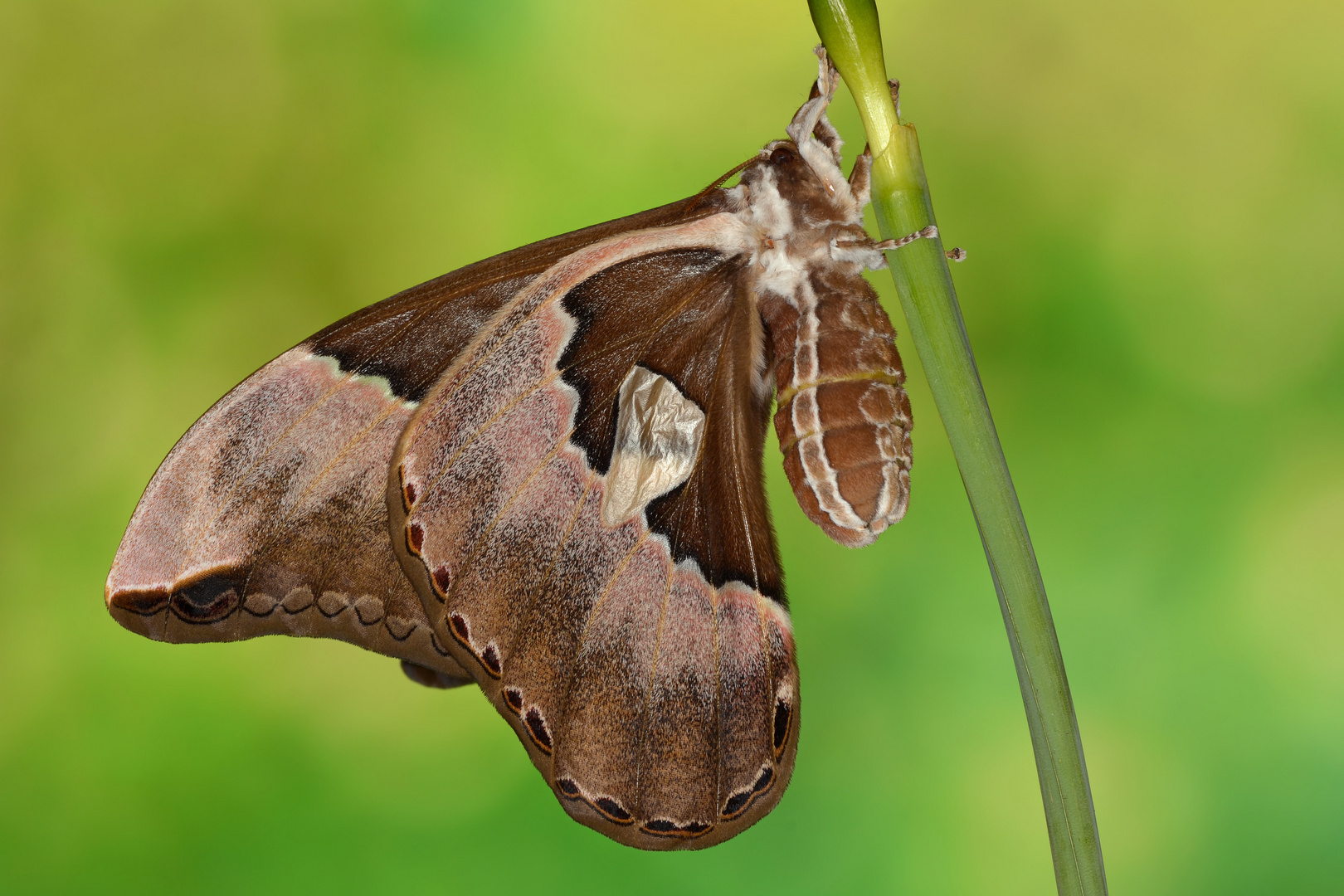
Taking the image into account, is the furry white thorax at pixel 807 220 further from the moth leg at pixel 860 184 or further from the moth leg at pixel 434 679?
the moth leg at pixel 434 679

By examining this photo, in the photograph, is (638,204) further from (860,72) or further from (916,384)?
(860,72)

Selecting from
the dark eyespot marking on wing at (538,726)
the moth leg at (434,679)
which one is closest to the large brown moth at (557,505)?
the dark eyespot marking on wing at (538,726)

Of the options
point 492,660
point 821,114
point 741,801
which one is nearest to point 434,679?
point 492,660

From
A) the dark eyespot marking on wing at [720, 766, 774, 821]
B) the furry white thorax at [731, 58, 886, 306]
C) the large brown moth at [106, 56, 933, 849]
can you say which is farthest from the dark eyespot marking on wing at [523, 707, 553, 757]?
the furry white thorax at [731, 58, 886, 306]

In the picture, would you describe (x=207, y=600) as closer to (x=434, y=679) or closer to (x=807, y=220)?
(x=434, y=679)

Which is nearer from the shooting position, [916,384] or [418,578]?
[418,578]

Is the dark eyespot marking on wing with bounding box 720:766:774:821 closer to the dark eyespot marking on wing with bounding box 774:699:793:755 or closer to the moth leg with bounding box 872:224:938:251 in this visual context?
the dark eyespot marking on wing with bounding box 774:699:793:755

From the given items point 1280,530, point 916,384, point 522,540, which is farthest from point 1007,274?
point 522,540
